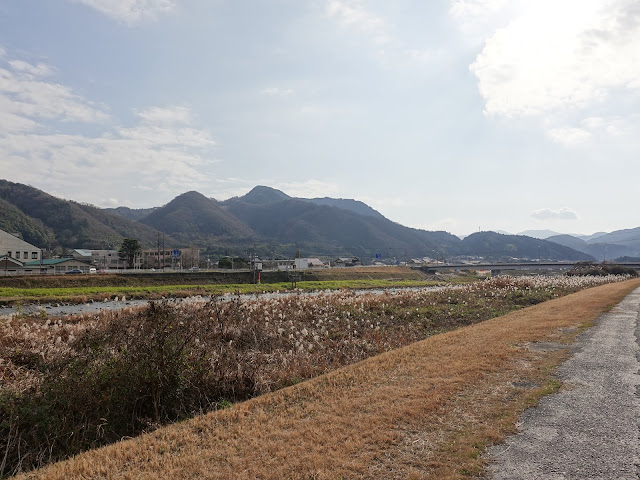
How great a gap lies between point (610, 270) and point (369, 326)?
296 ft

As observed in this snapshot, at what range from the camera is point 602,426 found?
638 centimetres

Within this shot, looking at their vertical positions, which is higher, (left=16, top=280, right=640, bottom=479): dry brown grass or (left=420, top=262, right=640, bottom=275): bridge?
(left=16, top=280, right=640, bottom=479): dry brown grass

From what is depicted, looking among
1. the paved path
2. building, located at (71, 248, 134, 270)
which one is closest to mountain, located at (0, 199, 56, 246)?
building, located at (71, 248, 134, 270)

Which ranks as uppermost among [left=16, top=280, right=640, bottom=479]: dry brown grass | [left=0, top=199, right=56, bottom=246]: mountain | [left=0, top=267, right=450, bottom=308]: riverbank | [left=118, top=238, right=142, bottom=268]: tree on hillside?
[left=0, top=199, right=56, bottom=246]: mountain

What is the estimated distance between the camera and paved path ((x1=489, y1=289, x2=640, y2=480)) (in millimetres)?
5117

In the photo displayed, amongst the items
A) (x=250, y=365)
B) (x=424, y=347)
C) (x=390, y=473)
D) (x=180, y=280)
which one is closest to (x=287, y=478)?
(x=390, y=473)

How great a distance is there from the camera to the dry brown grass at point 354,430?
5.41 m

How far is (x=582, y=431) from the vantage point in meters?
6.22

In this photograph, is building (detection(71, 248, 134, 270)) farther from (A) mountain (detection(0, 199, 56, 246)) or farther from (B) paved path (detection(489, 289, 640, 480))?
(B) paved path (detection(489, 289, 640, 480))

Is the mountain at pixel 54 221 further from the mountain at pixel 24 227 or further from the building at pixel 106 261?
the building at pixel 106 261

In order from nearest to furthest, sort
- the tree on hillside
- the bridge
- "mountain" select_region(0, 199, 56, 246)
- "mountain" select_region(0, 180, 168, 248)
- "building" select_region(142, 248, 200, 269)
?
the tree on hillside < "building" select_region(142, 248, 200, 269) < the bridge < "mountain" select_region(0, 199, 56, 246) < "mountain" select_region(0, 180, 168, 248)

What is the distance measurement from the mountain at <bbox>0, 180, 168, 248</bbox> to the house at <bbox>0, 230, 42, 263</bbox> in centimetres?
3237

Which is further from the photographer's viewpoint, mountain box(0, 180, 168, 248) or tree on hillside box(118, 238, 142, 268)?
mountain box(0, 180, 168, 248)

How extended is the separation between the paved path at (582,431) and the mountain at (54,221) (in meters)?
150
